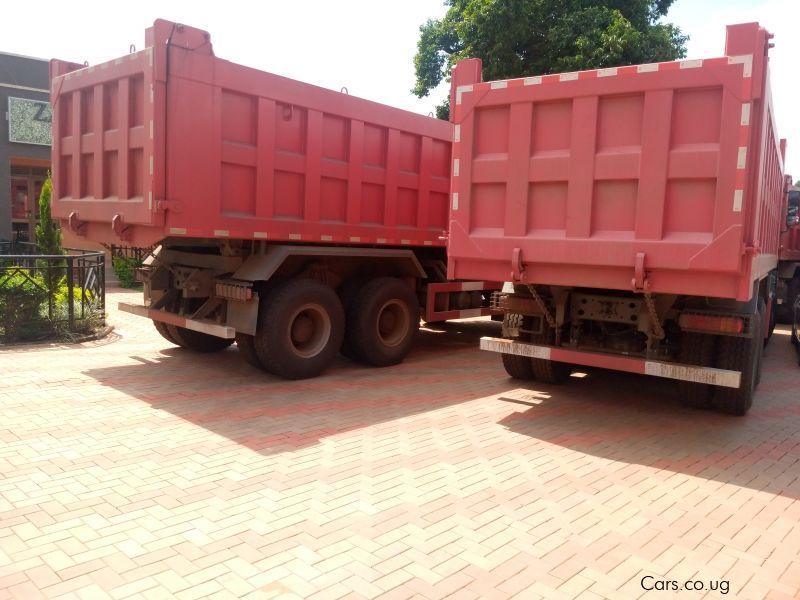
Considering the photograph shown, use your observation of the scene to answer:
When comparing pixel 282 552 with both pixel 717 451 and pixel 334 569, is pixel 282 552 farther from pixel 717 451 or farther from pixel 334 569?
pixel 717 451

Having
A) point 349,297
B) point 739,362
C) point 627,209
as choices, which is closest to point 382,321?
point 349,297

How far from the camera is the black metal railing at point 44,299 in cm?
845

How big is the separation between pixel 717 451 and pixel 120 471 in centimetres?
460

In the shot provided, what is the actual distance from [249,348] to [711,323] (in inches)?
184

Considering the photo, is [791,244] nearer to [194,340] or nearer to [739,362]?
[739,362]

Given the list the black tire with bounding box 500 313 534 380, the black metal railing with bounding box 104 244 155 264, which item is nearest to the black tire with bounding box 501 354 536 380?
the black tire with bounding box 500 313 534 380

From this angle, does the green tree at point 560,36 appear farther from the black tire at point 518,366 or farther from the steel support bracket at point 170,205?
the steel support bracket at point 170,205

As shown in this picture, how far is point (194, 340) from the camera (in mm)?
8406

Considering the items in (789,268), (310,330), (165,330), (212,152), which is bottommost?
(165,330)

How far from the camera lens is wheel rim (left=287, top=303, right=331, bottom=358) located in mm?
7305

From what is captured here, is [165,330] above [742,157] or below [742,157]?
below

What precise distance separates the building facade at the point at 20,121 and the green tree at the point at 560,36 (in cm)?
1263

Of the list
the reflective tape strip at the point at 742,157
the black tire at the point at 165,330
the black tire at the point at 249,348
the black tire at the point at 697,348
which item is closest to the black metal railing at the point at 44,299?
the black tire at the point at 165,330

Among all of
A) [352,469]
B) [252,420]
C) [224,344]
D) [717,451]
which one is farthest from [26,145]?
[717,451]
